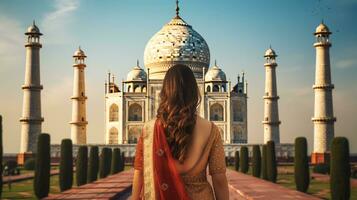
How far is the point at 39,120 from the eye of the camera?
27094 mm

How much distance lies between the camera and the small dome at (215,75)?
36.0m

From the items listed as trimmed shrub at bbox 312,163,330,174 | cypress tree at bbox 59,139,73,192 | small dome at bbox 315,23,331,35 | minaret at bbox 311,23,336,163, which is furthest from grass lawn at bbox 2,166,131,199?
small dome at bbox 315,23,331,35

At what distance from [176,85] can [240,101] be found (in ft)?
107

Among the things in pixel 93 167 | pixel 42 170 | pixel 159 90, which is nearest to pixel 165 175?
pixel 42 170

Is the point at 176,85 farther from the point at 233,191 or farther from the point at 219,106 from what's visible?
the point at 219,106

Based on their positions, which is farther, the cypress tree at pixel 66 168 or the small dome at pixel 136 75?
the small dome at pixel 136 75

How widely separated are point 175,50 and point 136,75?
312cm

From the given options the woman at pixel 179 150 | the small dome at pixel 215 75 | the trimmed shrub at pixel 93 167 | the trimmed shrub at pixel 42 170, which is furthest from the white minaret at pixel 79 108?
the woman at pixel 179 150

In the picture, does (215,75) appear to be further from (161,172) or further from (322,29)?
(161,172)

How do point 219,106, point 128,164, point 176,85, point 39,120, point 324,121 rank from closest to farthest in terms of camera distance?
point 176,85
point 324,121
point 39,120
point 128,164
point 219,106

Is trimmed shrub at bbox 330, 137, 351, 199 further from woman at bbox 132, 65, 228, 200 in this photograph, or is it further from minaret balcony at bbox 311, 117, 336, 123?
minaret balcony at bbox 311, 117, 336, 123

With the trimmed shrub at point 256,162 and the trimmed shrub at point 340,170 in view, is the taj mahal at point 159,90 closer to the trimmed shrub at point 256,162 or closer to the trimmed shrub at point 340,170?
the trimmed shrub at point 256,162

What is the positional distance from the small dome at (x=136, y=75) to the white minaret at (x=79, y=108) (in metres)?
4.32

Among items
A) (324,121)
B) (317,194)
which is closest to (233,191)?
(317,194)
